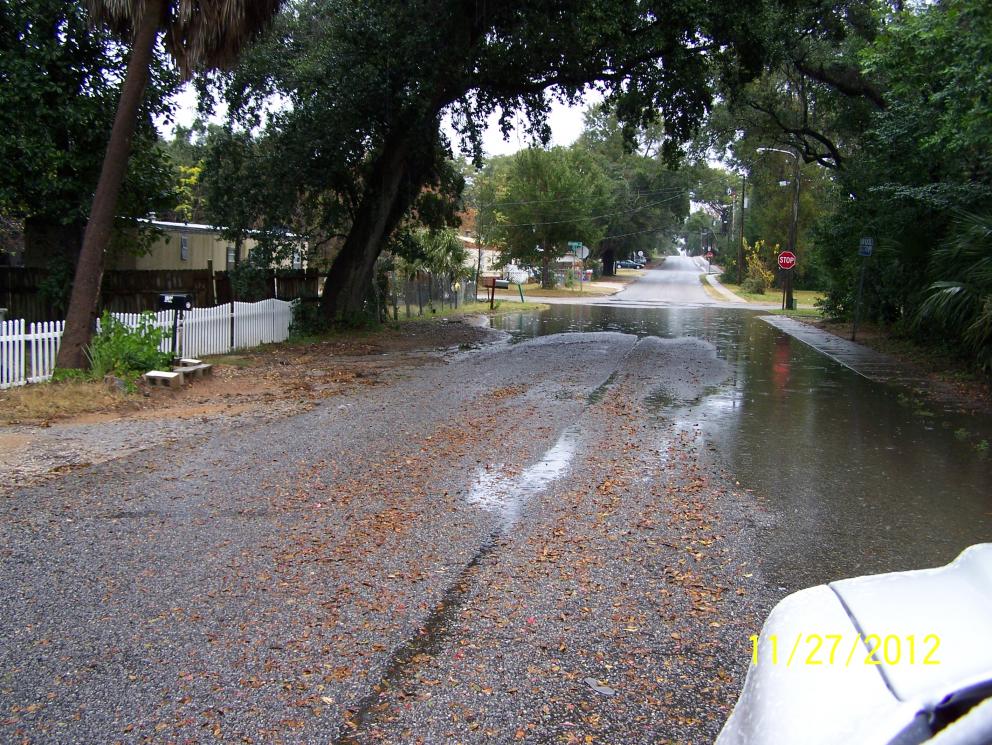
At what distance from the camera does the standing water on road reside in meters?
5.75

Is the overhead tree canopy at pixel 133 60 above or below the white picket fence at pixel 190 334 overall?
above

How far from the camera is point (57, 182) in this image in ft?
46.6

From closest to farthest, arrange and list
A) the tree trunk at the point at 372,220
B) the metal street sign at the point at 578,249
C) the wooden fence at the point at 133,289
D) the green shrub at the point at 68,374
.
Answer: the green shrub at the point at 68,374 < the wooden fence at the point at 133,289 < the tree trunk at the point at 372,220 < the metal street sign at the point at 578,249

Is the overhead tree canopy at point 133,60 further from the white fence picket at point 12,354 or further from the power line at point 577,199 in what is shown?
the power line at point 577,199

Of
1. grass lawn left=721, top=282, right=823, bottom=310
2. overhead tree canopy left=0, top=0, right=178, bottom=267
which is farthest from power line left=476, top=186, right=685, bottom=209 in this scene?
overhead tree canopy left=0, top=0, right=178, bottom=267

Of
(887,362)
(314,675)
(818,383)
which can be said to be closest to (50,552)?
(314,675)

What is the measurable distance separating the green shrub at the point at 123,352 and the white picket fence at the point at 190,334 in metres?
0.59

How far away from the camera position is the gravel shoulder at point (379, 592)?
3.54m

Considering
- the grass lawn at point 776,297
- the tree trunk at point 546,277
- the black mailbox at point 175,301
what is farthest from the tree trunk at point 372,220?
the tree trunk at point 546,277

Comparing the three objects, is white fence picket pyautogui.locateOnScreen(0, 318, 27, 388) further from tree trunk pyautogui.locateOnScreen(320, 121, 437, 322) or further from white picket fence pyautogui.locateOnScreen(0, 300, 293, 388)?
tree trunk pyautogui.locateOnScreen(320, 121, 437, 322)

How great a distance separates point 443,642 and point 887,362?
16.0 m

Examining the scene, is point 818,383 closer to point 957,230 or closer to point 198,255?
point 957,230
